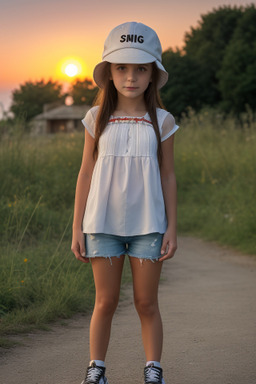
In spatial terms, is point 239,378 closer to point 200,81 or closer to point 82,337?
point 82,337

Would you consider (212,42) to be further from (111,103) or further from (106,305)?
(106,305)

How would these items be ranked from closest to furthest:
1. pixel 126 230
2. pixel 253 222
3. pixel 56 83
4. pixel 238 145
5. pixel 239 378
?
pixel 126 230
pixel 239 378
pixel 253 222
pixel 238 145
pixel 56 83

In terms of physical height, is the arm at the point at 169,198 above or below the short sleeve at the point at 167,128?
below

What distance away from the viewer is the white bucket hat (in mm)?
2775

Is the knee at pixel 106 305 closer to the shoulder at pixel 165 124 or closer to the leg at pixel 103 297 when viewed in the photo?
the leg at pixel 103 297

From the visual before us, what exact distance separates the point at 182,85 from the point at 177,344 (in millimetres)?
34713

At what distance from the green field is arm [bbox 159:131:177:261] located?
1653 mm

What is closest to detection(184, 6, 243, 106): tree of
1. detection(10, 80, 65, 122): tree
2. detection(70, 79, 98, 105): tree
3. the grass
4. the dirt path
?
detection(70, 79, 98, 105): tree

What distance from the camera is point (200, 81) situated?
39.1 m

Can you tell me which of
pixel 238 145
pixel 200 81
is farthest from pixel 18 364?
pixel 200 81

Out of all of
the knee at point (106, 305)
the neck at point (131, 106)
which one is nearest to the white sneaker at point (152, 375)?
the knee at point (106, 305)

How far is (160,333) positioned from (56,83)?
63.0 meters

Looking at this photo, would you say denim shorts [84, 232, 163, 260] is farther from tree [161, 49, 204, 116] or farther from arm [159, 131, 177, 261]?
tree [161, 49, 204, 116]

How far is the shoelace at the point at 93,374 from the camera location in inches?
110
